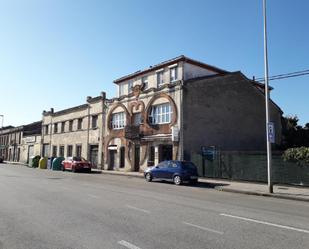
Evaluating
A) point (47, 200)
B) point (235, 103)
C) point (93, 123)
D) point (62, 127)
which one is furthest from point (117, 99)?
point (47, 200)

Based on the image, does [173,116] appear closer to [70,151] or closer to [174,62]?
[174,62]

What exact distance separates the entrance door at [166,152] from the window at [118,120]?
710 centimetres

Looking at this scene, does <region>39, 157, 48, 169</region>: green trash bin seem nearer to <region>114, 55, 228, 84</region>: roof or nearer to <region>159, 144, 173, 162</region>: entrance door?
<region>114, 55, 228, 84</region>: roof

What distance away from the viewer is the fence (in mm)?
19734

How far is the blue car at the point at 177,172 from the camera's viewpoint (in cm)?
2111

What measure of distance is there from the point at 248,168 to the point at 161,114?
10.5 m

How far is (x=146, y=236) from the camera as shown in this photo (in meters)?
6.71

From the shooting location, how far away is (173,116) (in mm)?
28750

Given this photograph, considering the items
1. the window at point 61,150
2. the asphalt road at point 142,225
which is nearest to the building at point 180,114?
the window at point 61,150

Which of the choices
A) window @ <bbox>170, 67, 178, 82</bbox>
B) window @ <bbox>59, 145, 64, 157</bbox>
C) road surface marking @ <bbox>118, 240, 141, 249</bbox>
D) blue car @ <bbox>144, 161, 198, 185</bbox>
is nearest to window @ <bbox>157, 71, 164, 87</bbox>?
window @ <bbox>170, 67, 178, 82</bbox>

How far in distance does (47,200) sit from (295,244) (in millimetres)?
8287

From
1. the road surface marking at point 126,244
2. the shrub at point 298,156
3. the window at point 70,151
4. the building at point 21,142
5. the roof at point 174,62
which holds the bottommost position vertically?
the road surface marking at point 126,244

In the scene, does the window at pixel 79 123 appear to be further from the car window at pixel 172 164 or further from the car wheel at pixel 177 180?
the car wheel at pixel 177 180

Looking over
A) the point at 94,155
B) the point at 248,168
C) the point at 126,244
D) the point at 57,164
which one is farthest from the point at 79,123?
the point at 126,244
